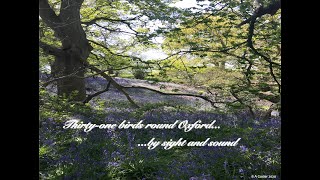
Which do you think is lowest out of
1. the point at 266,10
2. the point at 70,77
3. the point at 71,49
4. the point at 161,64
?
the point at 70,77

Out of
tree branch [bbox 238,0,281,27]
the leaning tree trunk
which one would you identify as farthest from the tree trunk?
tree branch [bbox 238,0,281,27]

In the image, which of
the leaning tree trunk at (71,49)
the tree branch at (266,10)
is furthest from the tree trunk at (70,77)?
the tree branch at (266,10)

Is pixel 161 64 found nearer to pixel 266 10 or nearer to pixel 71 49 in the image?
pixel 71 49

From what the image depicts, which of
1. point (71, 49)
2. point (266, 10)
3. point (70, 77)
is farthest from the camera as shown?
point (71, 49)

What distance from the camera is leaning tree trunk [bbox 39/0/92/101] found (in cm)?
416

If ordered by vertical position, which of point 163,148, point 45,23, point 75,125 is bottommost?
point 163,148

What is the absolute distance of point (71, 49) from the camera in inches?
174

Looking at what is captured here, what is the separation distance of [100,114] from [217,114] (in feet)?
4.74

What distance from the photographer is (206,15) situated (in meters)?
4.19

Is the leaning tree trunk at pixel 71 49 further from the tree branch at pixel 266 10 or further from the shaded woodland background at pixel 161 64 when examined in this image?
the tree branch at pixel 266 10

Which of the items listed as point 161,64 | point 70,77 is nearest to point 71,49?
point 70,77
